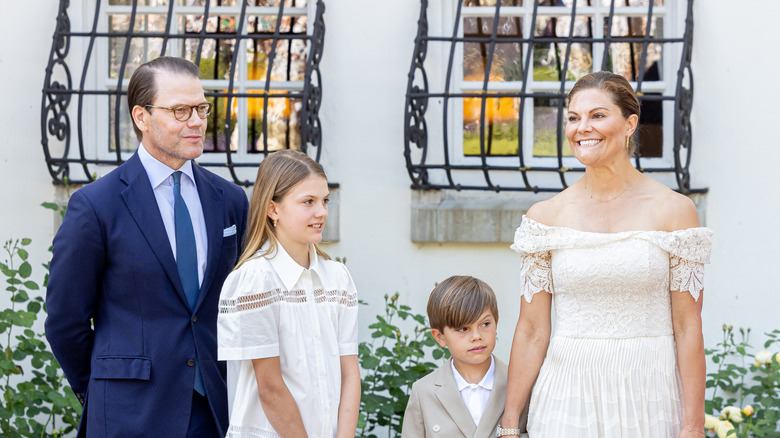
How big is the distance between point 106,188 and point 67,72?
214cm

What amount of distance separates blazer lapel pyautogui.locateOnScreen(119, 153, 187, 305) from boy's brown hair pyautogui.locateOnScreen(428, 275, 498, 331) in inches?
33.0

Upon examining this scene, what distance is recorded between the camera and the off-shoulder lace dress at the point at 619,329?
261 centimetres

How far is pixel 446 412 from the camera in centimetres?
293

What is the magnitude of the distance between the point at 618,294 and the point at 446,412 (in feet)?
2.21

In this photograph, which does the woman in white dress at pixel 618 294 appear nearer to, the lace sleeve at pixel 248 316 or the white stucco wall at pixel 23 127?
the lace sleeve at pixel 248 316

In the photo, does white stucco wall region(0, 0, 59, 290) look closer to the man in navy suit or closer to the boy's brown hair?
the man in navy suit

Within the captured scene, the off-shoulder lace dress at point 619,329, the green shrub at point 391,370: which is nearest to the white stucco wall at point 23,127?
the green shrub at point 391,370

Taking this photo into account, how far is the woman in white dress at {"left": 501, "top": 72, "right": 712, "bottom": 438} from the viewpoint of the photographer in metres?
2.61

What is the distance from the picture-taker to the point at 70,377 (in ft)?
9.04

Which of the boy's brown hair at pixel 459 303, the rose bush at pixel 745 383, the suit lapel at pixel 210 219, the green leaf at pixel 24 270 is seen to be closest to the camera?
the suit lapel at pixel 210 219

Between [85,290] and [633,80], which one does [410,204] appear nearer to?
[633,80]

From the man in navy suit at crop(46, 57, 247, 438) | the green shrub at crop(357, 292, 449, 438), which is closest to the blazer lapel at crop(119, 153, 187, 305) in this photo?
the man in navy suit at crop(46, 57, 247, 438)

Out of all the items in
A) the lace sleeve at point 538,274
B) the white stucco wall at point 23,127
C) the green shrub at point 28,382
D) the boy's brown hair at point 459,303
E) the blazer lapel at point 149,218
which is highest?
the white stucco wall at point 23,127

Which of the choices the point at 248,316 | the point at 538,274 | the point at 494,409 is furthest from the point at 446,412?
the point at 248,316
